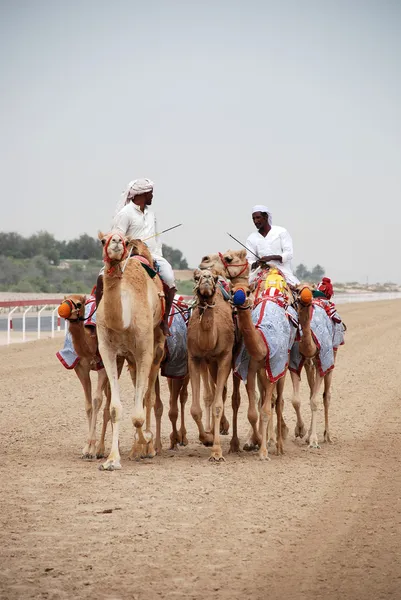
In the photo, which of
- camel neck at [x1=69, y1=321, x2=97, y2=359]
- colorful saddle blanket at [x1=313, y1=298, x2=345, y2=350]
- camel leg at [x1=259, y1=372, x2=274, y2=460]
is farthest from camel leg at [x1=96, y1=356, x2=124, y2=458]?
colorful saddle blanket at [x1=313, y1=298, x2=345, y2=350]

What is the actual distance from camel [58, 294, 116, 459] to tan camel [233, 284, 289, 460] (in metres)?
1.51

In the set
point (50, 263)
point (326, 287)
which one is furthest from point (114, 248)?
point (50, 263)

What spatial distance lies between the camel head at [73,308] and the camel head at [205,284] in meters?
1.16

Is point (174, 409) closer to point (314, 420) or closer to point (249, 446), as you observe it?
point (249, 446)

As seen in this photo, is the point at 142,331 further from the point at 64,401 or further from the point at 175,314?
the point at 64,401

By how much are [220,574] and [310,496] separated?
2767mm

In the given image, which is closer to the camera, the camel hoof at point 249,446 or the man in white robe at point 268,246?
the camel hoof at point 249,446

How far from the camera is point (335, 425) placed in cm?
1451

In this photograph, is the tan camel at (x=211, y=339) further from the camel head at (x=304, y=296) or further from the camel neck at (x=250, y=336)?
the camel head at (x=304, y=296)

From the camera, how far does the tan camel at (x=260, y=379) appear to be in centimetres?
1112

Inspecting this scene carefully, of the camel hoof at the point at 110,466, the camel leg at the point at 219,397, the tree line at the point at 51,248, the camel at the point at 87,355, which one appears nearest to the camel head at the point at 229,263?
the camel leg at the point at 219,397

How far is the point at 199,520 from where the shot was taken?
8109 mm

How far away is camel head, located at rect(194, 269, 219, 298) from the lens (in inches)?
426

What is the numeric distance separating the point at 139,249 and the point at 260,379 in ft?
6.79
